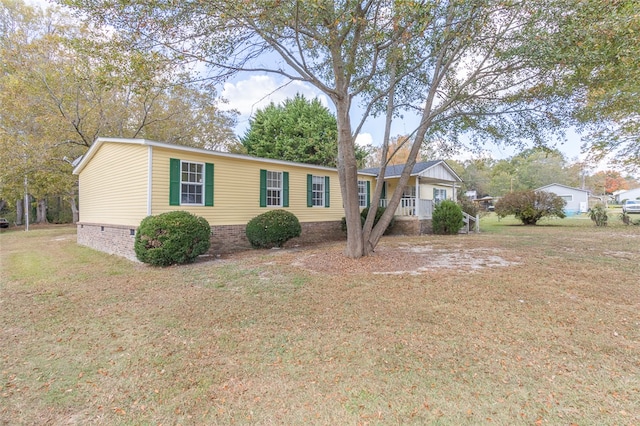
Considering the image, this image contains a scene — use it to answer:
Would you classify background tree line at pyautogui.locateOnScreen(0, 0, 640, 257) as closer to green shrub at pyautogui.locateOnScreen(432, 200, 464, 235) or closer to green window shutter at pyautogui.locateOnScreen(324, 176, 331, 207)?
green window shutter at pyautogui.locateOnScreen(324, 176, 331, 207)

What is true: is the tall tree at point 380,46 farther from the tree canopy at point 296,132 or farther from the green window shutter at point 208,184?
the tree canopy at point 296,132

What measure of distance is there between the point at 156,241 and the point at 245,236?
3.46 meters

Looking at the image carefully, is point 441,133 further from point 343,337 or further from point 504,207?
point 504,207

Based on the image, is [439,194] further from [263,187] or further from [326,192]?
[263,187]

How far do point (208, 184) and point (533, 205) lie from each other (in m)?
18.2

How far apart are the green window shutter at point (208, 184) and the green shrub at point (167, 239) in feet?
5.46

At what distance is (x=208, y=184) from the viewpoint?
369 inches

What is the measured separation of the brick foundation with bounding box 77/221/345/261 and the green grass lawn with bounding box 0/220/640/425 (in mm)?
2945

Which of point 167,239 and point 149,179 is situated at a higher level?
point 149,179

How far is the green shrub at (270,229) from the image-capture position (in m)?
9.72

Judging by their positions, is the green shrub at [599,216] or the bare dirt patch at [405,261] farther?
the green shrub at [599,216]

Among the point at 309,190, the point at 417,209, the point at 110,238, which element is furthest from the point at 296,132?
the point at 110,238

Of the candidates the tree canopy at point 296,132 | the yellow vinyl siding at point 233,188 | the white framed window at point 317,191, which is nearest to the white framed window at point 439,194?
the tree canopy at point 296,132

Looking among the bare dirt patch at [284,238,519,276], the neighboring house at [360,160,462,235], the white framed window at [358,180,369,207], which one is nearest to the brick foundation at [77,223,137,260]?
the bare dirt patch at [284,238,519,276]
